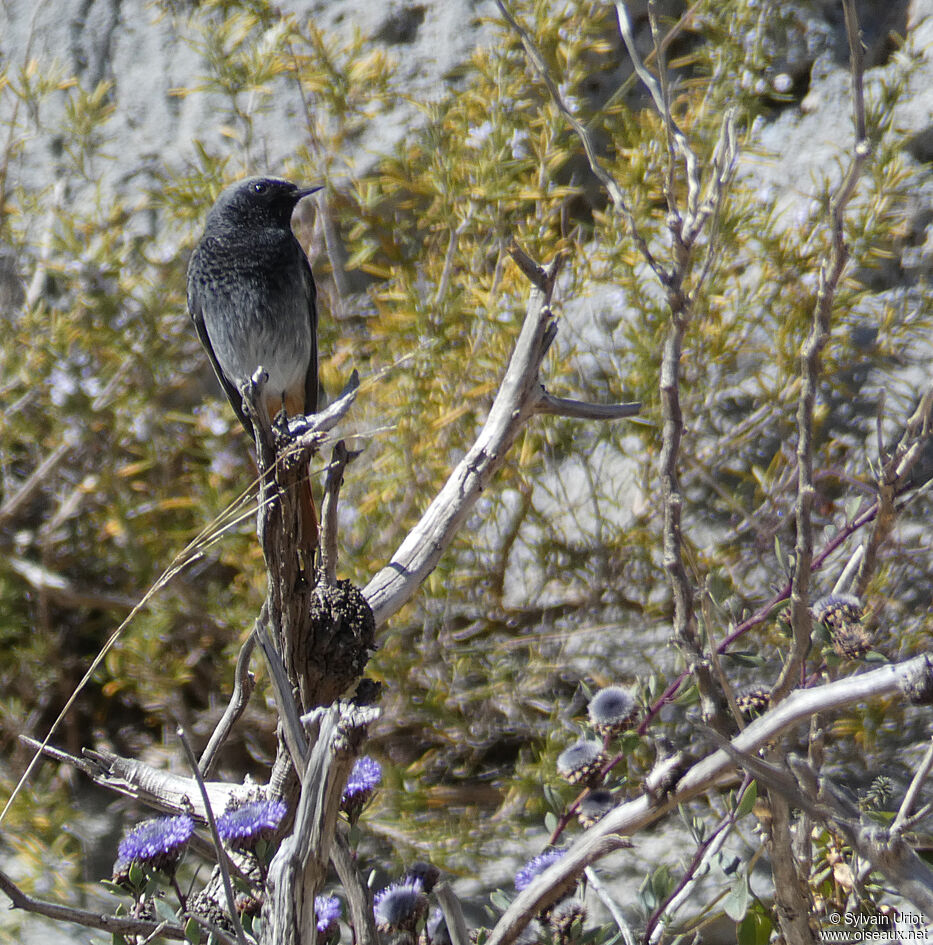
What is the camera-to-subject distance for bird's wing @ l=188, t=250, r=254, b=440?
2.64 meters

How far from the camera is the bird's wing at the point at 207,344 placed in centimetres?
264

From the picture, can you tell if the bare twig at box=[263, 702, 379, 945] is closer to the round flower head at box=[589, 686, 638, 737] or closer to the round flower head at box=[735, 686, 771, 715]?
the round flower head at box=[589, 686, 638, 737]

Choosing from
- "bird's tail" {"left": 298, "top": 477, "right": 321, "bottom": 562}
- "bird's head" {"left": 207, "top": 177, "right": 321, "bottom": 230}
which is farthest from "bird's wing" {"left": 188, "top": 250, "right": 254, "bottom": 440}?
"bird's tail" {"left": 298, "top": 477, "right": 321, "bottom": 562}

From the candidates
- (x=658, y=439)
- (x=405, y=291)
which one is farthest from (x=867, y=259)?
(x=405, y=291)

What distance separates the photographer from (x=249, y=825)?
122 centimetres

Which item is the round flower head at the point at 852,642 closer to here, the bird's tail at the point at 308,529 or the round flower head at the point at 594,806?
the round flower head at the point at 594,806

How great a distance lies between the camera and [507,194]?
2.54m

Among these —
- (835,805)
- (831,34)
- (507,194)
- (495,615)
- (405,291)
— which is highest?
(831,34)

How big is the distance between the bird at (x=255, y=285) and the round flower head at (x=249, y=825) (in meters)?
1.36

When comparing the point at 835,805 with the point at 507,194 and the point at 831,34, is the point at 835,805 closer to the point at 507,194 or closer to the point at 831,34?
the point at 507,194

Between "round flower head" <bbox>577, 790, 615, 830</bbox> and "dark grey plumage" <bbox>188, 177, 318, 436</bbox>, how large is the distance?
1418 millimetres

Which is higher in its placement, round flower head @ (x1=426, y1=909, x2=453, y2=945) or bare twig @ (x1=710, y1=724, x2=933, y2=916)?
bare twig @ (x1=710, y1=724, x2=933, y2=916)

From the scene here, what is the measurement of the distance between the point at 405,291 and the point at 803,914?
182 centimetres

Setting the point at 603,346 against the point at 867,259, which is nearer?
the point at 867,259
